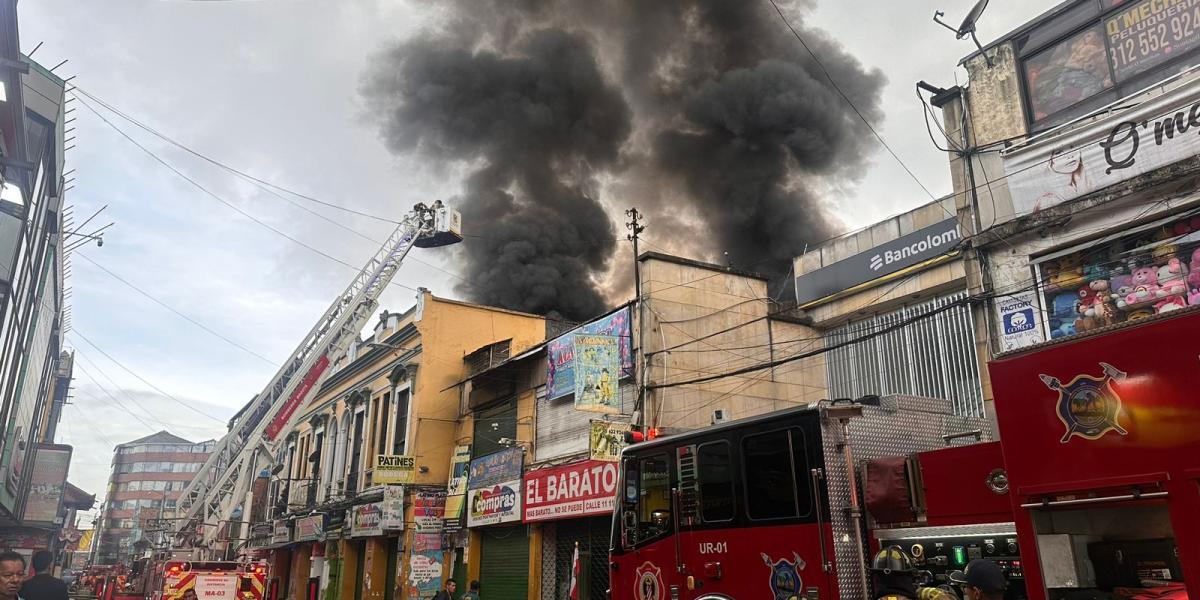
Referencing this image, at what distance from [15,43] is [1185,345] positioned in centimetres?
2001

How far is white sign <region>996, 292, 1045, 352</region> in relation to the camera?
10.7 meters

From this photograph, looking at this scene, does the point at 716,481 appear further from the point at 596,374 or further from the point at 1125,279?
the point at 596,374

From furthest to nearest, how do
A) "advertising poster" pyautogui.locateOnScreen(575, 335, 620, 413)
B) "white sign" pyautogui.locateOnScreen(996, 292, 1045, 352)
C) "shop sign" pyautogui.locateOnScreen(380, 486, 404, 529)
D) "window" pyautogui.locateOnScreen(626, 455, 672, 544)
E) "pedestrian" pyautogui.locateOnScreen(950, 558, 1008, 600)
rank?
"shop sign" pyautogui.locateOnScreen(380, 486, 404, 529), "advertising poster" pyautogui.locateOnScreen(575, 335, 620, 413), "white sign" pyautogui.locateOnScreen(996, 292, 1045, 352), "window" pyautogui.locateOnScreen(626, 455, 672, 544), "pedestrian" pyautogui.locateOnScreen(950, 558, 1008, 600)

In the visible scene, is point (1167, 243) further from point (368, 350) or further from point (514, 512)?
point (368, 350)

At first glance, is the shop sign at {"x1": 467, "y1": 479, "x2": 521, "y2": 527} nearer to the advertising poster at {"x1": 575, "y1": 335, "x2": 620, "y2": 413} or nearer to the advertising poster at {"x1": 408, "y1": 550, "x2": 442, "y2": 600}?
the advertising poster at {"x1": 408, "y1": 550, "x2": 442, "y2": 600}

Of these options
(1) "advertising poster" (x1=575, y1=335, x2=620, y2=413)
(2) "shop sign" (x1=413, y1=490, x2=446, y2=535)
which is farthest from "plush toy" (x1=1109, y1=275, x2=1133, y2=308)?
(2) "shop sign" (x1=413, y1=490, x2=446, y2=535)

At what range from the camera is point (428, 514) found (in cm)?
2153

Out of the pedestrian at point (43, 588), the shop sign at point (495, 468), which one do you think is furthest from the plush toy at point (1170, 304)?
the shop sign at point (495, 468)

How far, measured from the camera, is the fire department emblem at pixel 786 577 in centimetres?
679

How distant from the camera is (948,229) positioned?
1504 cm

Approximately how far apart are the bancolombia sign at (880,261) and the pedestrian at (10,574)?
13.7 meters

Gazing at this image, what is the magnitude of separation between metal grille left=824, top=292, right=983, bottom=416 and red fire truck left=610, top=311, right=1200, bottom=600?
5.44m

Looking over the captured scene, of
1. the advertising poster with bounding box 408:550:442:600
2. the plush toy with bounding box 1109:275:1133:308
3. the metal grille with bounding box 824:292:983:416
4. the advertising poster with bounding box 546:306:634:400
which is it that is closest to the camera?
the plush toy with bounding box 1109:275:1133:308

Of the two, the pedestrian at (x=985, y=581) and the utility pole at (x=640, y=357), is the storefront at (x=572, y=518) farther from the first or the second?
the pedestrian at (x=985, y=581)
